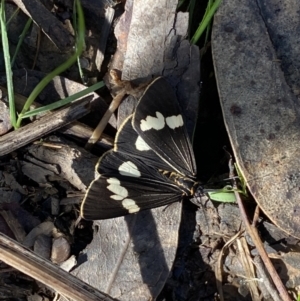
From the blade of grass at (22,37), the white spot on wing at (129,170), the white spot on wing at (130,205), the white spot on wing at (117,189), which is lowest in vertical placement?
the white spot on wing at (130,205)

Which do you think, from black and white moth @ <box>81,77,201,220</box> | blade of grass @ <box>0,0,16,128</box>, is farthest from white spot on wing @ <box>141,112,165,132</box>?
blade of grass @ <box>0,0,16,128</box>

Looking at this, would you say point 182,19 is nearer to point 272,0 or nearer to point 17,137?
point 272,0

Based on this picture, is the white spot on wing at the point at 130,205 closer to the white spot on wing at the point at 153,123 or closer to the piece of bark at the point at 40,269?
the white spot on wing at the point at 153,123

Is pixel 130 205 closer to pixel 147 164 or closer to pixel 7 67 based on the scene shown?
pixel 147 164

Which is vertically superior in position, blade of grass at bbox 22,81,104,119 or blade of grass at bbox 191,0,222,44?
blade of grass at bbox 191,0,222,44

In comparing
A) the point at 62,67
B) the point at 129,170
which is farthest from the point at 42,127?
the point at 129,170

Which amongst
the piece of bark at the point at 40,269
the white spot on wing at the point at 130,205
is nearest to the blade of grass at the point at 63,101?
the white spot on wing at the point at 130,205

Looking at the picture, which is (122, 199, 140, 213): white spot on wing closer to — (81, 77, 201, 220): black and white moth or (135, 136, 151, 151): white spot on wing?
(81, 77, 201, 220): black and white moth
